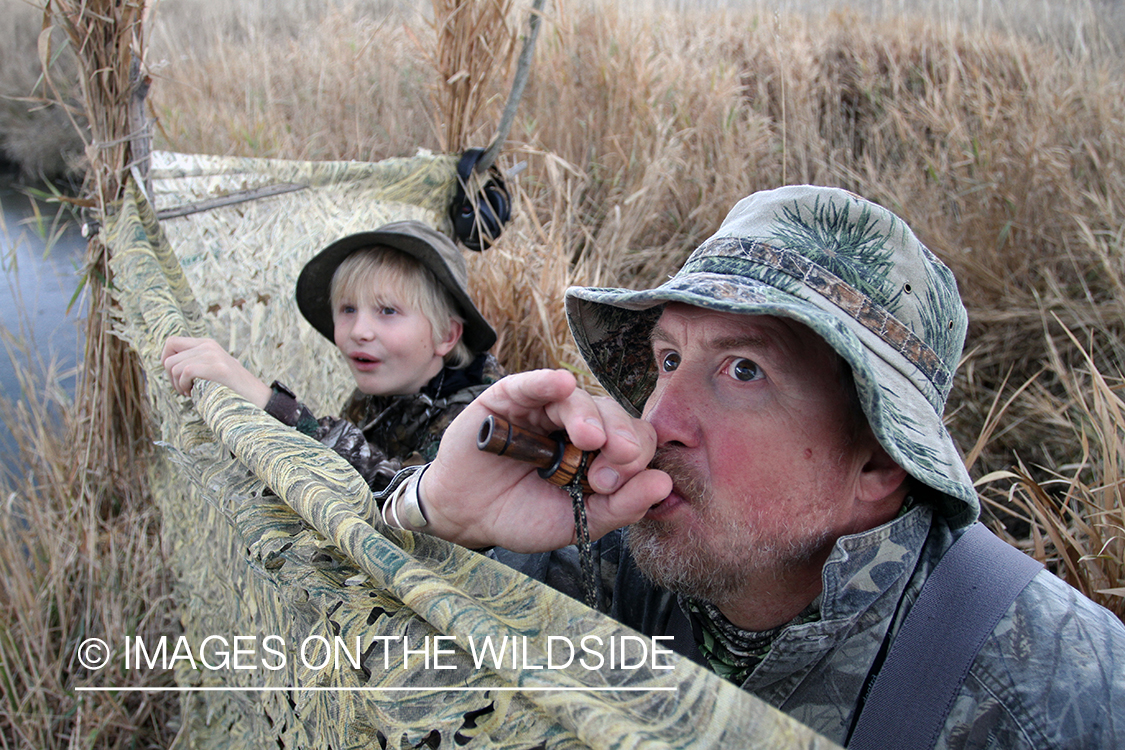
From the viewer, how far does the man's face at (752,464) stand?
1110mm

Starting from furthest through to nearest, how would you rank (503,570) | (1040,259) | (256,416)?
(1040,259), (256,416), (503,570)

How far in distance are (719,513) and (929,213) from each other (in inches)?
127

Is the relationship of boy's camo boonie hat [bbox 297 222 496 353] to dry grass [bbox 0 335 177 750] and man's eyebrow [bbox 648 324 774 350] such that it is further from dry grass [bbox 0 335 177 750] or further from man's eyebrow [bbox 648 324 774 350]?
man's eyebrow [bbox 648 324 774 350]

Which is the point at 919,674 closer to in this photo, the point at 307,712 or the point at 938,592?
the point at 938,592

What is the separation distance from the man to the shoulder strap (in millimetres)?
13

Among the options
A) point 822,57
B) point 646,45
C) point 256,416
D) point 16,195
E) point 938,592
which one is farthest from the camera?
point 16,195

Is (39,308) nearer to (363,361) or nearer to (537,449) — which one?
(363,361)


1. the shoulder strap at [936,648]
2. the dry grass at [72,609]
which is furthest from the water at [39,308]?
the shoulder strap at [936,648]

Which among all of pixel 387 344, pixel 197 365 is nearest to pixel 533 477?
pixel 197 365

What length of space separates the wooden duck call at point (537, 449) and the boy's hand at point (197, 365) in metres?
1.00

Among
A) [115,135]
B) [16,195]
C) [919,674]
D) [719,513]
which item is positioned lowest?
[16,195]

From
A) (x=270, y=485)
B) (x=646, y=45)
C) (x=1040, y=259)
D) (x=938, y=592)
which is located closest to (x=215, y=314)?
(x=270, y=485)

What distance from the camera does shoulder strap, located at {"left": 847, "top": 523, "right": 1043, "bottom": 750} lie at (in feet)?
3.17

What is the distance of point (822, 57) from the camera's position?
5.95m
